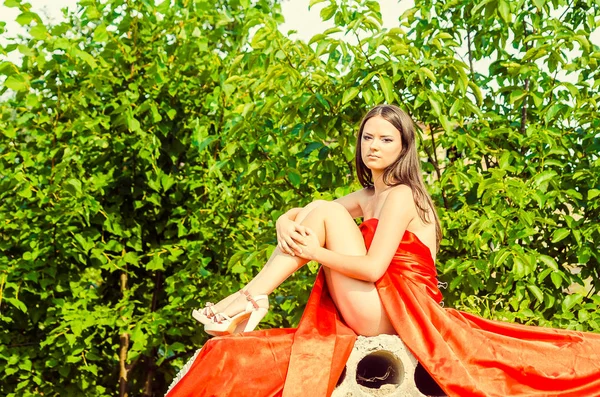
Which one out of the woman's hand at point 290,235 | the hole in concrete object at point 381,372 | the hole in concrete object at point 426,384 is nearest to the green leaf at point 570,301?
the hole in concrete object at point 426,384

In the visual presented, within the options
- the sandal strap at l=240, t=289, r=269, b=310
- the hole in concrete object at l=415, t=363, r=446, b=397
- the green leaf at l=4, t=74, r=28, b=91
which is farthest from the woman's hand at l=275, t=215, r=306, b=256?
the green leaf at l=4, t=74, r=28, b=91

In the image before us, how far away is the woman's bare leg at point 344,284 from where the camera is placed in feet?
10.1

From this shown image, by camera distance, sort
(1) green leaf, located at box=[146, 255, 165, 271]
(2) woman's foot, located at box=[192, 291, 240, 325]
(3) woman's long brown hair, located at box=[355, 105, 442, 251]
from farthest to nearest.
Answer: (1) green leaf, located at box=[146, 255, 165, 271], (3) woman's long brown hair, located at box=[355, 105, 442, 251], (2) woman's foot, located at box=[192, 291, 240, 325]

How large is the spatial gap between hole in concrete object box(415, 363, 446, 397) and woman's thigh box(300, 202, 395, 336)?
0.72 ft

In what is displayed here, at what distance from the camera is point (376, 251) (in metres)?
3.07

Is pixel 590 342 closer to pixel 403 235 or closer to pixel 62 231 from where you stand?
pixel 403 235

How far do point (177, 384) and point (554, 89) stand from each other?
2301 millimetres

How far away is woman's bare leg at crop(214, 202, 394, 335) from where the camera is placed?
10.1ft

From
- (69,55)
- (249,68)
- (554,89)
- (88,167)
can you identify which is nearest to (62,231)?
(88,167)

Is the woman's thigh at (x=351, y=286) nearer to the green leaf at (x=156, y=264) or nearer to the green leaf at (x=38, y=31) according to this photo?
the green leaf at (x=156, y=264)

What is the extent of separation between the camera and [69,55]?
179 inches

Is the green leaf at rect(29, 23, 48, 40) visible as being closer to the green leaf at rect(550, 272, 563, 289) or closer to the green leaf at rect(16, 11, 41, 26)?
the green leaf at rect(16, 11, 41, 26)

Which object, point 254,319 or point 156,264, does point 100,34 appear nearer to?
point 156,264

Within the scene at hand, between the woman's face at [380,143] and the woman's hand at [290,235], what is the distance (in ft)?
1.38
